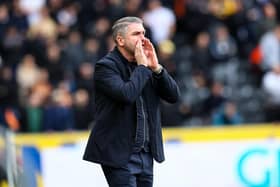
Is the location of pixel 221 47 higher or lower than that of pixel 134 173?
higher

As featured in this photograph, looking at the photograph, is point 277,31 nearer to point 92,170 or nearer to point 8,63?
point 8,63

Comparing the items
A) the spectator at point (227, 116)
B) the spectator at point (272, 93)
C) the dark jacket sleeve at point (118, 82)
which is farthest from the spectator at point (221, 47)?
the dark jacket sleeve at point (118, 82)

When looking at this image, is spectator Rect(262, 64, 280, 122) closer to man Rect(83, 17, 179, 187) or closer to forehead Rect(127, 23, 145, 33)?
man Rect(83, 17, 179, 187)

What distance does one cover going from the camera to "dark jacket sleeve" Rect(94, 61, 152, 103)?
7504 millimetres

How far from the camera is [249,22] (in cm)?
2061

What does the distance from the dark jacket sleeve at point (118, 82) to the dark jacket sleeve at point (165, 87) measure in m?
0.18

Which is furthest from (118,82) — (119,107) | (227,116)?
(227,116)

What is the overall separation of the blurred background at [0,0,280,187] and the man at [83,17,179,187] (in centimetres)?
533

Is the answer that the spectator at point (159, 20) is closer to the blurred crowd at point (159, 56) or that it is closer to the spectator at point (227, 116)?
the blurred crowd at point (159, 56)

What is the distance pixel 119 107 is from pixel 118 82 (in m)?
0.23

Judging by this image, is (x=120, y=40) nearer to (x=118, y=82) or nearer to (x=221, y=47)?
(x=118, y=82)

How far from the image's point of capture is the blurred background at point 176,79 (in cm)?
1474

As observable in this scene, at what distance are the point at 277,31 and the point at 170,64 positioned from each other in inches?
89.7

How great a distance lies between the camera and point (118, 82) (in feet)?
24.9
